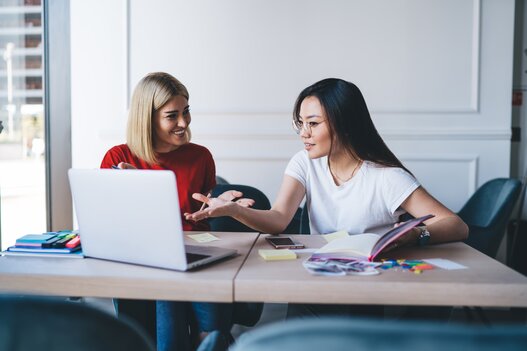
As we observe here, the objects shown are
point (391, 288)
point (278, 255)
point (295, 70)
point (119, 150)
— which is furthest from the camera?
point (295, 70)

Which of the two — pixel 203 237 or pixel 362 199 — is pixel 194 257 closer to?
pixel 203 237

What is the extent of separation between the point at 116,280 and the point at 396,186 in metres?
1.12

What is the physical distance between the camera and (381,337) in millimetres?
503

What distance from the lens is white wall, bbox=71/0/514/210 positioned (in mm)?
3303

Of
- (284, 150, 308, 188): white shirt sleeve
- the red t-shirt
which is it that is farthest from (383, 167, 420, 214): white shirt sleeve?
the red t-shirt

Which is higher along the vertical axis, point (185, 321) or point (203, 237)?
point (203, 237)

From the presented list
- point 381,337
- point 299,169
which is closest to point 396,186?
point 299,169

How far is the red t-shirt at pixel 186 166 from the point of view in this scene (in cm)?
215

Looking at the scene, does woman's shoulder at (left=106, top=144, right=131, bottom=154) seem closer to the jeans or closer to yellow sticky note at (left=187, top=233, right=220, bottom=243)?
yellow sticky note at (left=187, top=233, right=220, bottom=243)

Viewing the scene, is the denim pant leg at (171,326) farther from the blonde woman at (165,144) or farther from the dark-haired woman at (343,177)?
the blonde woman at (165,144)

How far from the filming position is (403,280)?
3.89ft

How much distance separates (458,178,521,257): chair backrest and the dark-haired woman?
809 mm

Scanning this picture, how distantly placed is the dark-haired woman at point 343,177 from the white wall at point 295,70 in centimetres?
140

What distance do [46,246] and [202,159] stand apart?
3.04ft
